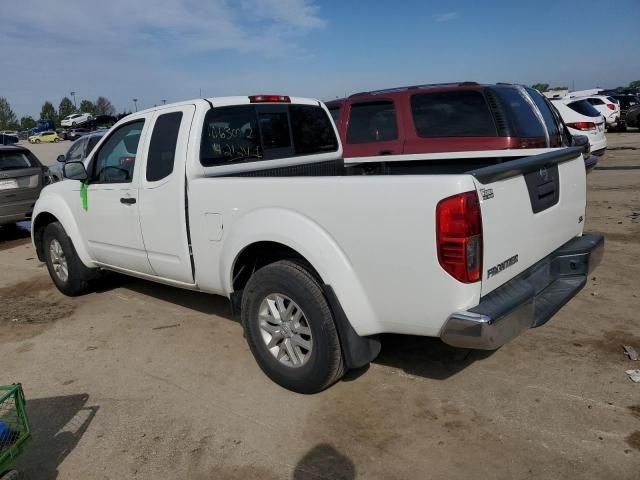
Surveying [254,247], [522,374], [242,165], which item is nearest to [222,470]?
[254,247]

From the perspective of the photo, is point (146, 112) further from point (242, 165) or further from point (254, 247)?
point (254, 247)

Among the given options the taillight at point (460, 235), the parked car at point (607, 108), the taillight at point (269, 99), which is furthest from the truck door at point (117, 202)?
the parked car at point (607, 108)

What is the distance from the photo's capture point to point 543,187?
10.6 ft

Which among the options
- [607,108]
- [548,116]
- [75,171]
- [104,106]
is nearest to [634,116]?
[607,108]

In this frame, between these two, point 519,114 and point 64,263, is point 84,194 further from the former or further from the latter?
point 519,114

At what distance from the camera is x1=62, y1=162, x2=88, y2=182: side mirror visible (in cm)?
486

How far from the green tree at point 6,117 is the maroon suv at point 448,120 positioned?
123 m

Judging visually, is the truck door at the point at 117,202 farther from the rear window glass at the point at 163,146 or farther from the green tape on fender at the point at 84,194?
the rear window glass at the point at 163,146

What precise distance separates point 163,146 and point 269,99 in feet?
3.20

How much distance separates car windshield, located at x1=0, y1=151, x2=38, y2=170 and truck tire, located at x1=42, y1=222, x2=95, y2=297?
4.18 m

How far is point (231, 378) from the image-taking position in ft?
12.4

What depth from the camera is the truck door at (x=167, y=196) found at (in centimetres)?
399

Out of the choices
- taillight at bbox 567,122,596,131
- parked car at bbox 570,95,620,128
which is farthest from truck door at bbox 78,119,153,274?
parked car at bbox 570,95,620,128

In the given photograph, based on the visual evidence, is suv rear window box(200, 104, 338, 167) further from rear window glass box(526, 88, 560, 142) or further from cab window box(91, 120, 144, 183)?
rear window glass box(526, 88, 560, 142)
